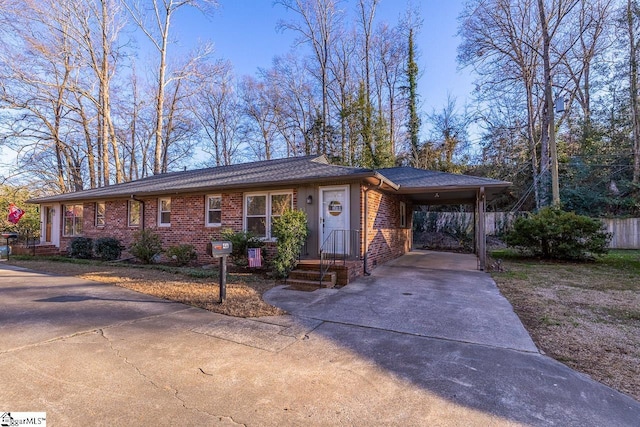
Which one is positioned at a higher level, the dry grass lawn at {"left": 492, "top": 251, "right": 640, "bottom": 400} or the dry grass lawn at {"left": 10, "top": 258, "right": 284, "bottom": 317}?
the dry grass lawn at {"left": 10, "top": 258, "right": 284, "bottom": 317}

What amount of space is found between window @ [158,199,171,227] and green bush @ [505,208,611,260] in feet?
43.0

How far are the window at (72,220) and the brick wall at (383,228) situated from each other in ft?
44.1

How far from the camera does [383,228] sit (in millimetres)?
9977

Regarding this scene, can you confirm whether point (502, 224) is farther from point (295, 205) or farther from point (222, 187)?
point (222, 187)

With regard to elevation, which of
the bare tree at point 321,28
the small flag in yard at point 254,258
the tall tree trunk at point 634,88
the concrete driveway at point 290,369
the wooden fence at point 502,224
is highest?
the bare tree at point 321,28

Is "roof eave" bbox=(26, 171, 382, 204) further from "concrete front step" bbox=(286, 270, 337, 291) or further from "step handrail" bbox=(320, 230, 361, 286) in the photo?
"concrete front step" bbox=(286, 270, 337, 291)

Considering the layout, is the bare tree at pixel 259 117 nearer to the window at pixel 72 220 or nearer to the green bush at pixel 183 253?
the window at pixel 72 220

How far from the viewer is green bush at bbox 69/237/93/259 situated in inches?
479

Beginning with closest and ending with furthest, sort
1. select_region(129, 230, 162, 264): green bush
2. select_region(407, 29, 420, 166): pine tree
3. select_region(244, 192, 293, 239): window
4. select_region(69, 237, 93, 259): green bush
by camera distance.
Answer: select_region(244, 192, 293, 239): window, select_region(129, 230, 162, 264): green bush, select_region(69, 237, 93, 259): green bush, select_region(407, 29, 420, 166): pine tree

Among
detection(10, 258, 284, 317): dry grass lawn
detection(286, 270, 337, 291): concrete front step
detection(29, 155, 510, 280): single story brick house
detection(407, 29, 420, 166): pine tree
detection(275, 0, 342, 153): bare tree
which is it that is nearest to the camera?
detection(10, 258, 284, 317): dry grass lawn

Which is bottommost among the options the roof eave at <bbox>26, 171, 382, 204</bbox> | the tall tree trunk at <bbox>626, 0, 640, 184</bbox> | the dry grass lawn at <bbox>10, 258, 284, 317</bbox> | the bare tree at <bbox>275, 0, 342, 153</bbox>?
the dry grass lawn at <bbox>10, 258, 284, 317</bbox>

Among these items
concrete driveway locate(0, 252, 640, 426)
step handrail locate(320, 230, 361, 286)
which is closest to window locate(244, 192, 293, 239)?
step handrail locate(320, 230, 361, 286)

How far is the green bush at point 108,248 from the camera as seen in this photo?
11391mm

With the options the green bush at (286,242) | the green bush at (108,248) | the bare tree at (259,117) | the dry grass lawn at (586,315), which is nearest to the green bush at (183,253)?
the green bush at (108,248)
